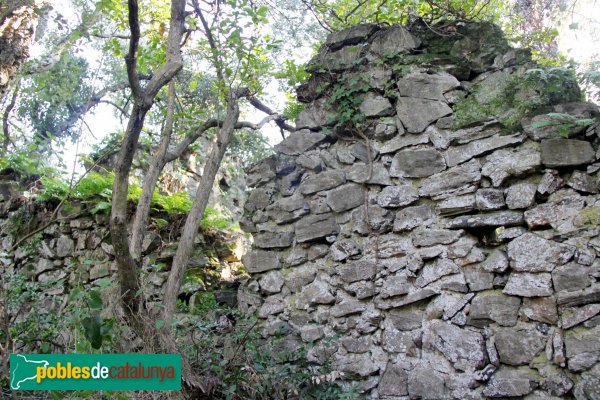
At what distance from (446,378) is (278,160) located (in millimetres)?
2256

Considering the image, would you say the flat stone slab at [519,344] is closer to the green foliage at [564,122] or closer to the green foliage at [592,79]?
the green foliage at [564,122]

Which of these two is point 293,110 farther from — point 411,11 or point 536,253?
point 536,253

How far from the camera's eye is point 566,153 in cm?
273

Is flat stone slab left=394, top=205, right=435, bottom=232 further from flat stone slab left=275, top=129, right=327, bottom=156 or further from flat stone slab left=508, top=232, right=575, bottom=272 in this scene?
flat stone slab left=275, top=129, right=327, bottom=156

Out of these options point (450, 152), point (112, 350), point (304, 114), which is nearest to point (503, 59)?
point (450, 152)

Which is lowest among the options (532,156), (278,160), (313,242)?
(313,242)

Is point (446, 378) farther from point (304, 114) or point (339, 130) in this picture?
point (304, 114)

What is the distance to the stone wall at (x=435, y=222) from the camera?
2602 mm

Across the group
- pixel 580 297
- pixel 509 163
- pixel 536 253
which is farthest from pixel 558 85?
pixel 580 297

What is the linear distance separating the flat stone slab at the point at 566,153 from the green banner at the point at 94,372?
8.51 ft

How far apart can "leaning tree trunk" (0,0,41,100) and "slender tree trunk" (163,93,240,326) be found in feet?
7.58

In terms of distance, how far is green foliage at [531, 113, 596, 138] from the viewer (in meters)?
2.69

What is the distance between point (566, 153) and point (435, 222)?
898 mm

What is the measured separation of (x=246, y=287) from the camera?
396 centimetres
